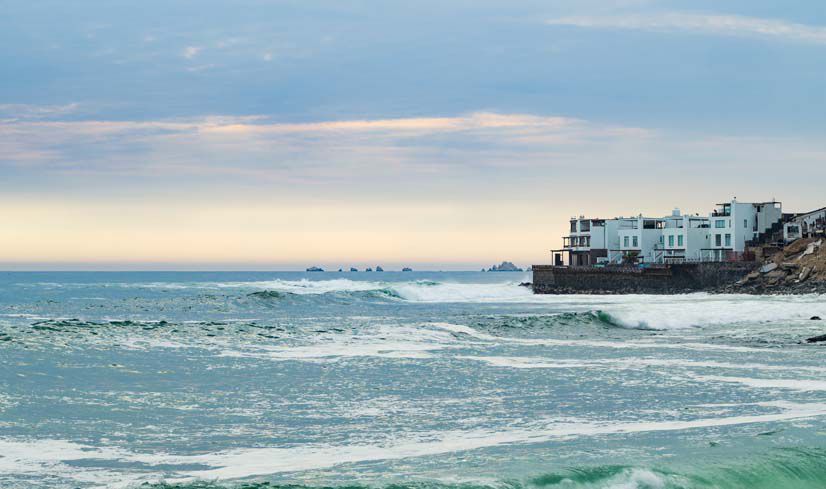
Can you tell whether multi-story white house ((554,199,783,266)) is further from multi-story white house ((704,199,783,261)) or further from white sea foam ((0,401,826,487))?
white sea foam ((0,401,826,487))

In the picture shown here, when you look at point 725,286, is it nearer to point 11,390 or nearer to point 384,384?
point 384,384

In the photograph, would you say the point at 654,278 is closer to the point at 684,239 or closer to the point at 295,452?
the point at 684,239

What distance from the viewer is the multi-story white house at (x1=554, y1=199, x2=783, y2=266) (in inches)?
3430

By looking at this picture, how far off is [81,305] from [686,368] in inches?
1763

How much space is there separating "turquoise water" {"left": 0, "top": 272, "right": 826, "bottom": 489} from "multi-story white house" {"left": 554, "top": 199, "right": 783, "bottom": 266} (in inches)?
2189

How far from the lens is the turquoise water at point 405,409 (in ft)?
39.2

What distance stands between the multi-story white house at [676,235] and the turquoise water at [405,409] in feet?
182

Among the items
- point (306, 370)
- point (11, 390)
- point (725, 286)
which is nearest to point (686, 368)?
point (306, 370)

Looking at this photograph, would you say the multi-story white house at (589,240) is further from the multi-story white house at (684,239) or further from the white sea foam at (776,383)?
the white sea foam at (776,383)

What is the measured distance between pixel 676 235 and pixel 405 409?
7784 cm

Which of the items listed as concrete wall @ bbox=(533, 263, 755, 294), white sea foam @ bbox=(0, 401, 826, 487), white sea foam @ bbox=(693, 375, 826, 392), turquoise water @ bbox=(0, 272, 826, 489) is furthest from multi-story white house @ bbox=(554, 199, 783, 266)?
white sea foam @ bbox=(0, 401, 826, 487)

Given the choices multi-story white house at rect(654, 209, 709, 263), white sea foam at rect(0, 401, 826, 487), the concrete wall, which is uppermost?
multi-story white house at rect(654, 209, 709, 263)

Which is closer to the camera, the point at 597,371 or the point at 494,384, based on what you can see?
the point at 494,384

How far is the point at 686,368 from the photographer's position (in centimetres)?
2286
